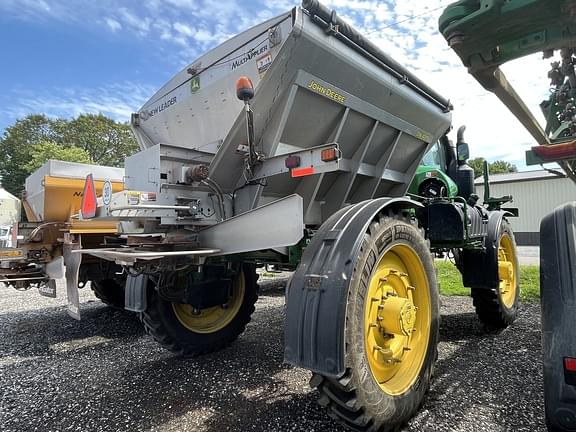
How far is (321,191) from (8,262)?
4408 mm

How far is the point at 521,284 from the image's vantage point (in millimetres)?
8625

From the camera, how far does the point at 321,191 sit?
13.1 ft

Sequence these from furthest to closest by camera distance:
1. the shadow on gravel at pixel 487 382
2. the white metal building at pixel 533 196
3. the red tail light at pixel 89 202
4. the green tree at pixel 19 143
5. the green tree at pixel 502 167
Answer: the green tree at pixel 502 167 → the green tree at pixel 19 143 → the white metal building at pixel 533 196 → the red tail light at pixel 89 202 → the shadow on gravel at pixel 487 382

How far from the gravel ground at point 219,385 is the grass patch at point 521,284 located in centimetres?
225

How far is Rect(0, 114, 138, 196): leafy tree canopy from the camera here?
128 ft

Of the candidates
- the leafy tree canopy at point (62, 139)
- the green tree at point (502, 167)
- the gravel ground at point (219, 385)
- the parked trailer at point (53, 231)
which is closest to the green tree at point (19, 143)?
the leafy tree canopy at point (62, 139)

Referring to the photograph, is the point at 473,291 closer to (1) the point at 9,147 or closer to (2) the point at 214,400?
(2) the point at 214,400

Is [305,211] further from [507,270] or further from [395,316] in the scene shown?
[507,270]

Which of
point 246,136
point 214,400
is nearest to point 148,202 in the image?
point 246,136

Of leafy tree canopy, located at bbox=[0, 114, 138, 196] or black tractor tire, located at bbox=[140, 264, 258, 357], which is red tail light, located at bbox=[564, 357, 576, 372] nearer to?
black tractor tire, located at bbox=[140, 264, 258, 357]

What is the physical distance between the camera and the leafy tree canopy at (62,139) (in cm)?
3891

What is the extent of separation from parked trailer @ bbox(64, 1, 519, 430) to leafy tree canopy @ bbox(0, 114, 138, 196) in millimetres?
38022

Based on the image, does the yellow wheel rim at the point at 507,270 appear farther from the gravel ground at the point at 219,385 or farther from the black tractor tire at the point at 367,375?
the black tractor tire at the point at 367,375

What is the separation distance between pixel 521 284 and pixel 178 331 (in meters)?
7.77
